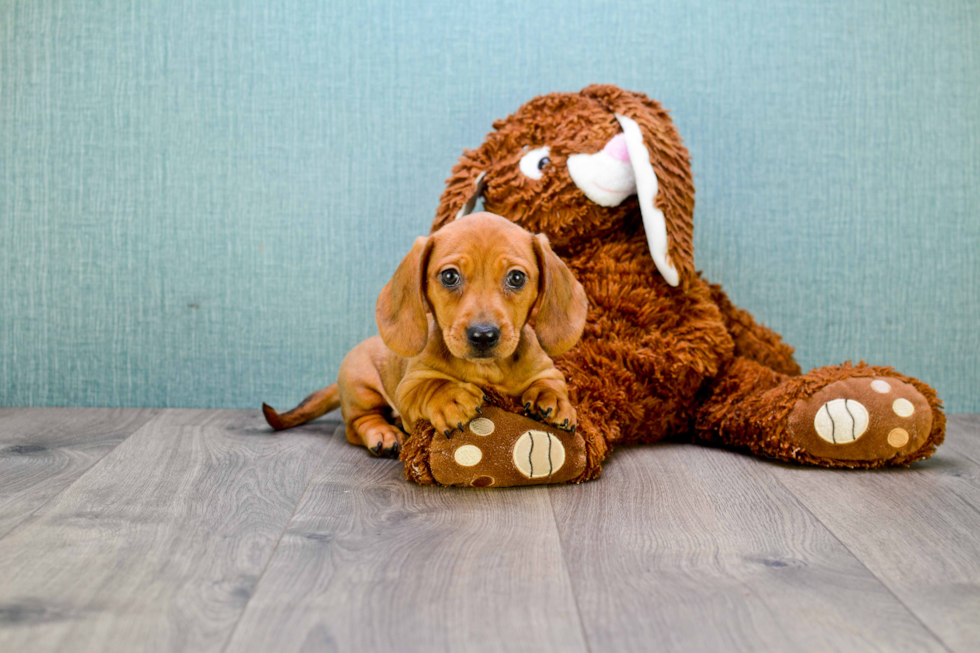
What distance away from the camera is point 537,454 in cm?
153

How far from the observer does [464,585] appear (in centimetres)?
108

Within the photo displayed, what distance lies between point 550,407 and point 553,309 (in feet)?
0.63

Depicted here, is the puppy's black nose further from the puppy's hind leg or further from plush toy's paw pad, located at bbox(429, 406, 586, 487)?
the puppy's hind leg

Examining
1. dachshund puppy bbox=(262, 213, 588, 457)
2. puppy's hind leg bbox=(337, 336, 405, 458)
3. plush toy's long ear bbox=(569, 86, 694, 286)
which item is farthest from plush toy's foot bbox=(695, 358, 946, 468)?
puppy's hind leg bbox=(337, 336, 405, 458)

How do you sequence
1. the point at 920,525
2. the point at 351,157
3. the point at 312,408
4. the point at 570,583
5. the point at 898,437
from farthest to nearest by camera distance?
the point at 351,157
the point at 312,408
the point at 898,437
the point at 920,525
the point at 570,583

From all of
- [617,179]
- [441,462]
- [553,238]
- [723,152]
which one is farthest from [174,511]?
[723,152]

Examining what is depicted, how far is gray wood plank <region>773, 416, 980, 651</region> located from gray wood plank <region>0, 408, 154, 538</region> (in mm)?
1346

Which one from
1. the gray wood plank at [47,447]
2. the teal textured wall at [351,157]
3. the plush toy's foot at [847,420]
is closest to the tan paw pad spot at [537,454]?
the plush toy's foot at [847,420]

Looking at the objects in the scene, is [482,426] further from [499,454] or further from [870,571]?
[870,571]

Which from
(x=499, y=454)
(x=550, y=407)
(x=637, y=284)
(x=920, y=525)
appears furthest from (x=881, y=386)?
(x=499, y=454)

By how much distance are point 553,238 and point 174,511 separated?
1057mm

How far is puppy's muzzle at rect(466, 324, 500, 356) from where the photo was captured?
1416mm

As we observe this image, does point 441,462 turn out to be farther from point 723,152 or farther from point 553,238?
point 723,152

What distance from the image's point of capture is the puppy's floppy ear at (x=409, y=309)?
1.56 meters
